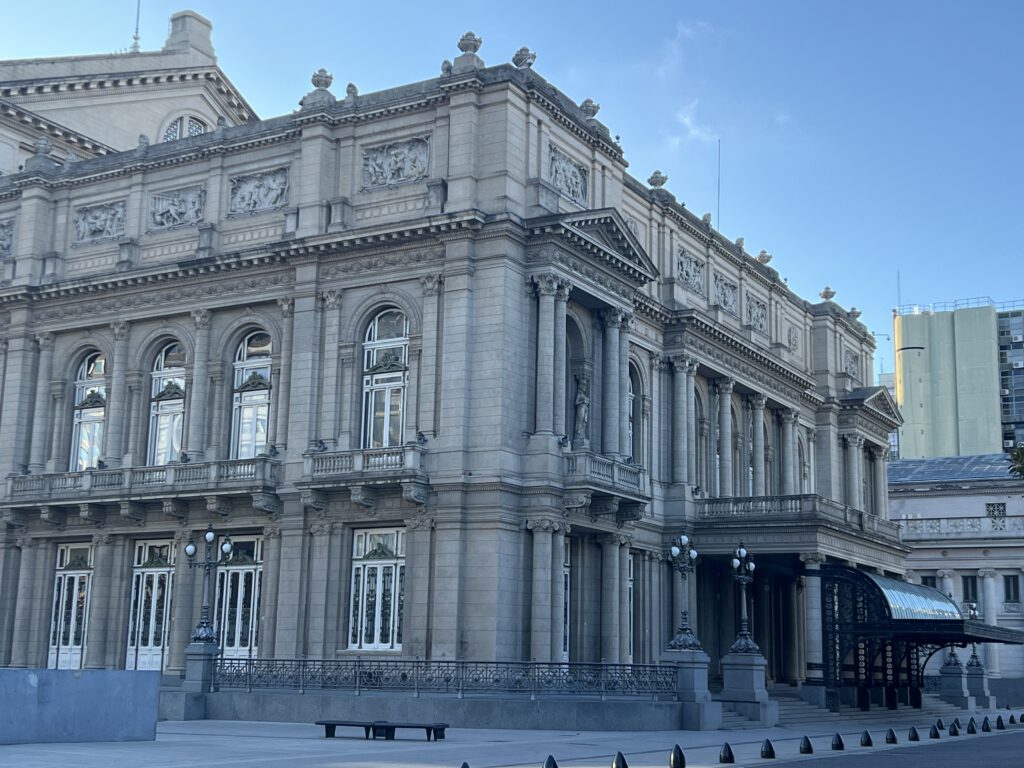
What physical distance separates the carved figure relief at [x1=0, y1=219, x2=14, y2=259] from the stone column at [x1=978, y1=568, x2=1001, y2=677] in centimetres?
5244

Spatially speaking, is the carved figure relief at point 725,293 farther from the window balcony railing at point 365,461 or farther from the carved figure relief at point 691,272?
the window balcony railing at point 365,461

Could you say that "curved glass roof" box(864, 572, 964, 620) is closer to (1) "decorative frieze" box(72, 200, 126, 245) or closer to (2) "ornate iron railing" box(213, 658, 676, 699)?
(2) "ornate iron railing" box(213, 658, 676, 699)

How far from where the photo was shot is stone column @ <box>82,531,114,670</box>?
45469 mm

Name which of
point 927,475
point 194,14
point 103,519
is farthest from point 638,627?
point 927,475


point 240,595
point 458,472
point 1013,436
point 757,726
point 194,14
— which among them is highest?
point 194,14

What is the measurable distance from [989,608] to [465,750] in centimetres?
5380

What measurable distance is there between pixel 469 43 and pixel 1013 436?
254 feet

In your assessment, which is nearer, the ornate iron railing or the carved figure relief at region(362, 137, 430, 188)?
the ornate iron railing

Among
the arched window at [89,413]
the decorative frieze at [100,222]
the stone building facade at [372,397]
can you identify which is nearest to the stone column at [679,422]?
the stone building facade at [372,397]

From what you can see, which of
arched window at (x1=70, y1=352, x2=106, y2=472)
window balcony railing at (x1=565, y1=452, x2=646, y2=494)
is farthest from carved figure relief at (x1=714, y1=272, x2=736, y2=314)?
arched window at (x1=70, y1=352, x2=106, y2=472)

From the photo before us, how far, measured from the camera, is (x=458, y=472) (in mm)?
39562

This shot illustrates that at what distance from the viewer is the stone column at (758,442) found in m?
59.6

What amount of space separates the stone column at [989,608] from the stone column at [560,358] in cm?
4009

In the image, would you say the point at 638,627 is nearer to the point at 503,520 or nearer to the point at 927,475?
the point at 503,520
